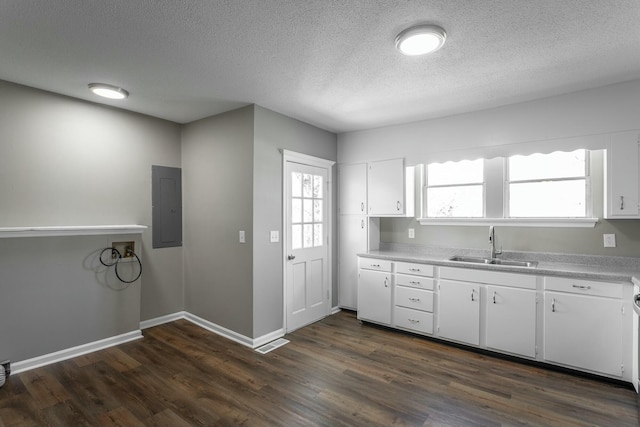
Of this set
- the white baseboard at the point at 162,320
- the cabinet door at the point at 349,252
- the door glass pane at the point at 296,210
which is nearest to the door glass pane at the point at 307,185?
the door glass pane at the point at 296,210

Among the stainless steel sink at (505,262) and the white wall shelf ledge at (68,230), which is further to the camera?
the stainless steel sink at (505,262)

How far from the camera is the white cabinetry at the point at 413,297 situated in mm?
3584

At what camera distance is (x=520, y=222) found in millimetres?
3445

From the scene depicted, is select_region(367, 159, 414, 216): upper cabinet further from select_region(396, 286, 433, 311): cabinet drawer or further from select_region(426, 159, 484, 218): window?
select_region(396, 286, 433, 311): cabinet drawer

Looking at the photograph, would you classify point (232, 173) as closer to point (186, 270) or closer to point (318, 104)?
point (318, 104)

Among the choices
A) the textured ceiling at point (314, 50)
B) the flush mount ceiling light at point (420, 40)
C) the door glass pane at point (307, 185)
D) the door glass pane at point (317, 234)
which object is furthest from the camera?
the door glass pane at point (317, 234)

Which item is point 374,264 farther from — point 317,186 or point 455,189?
point 455,189

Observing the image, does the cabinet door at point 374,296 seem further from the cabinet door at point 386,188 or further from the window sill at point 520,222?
Answer: the window sill at point 520,222

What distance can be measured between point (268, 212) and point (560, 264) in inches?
120

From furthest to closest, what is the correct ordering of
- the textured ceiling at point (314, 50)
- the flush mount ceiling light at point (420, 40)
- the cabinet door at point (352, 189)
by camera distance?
the cabinet door at point (352, 189) → the flush mount ceiling light at point (420, 40) → the textured ceiling at point (314, 50)

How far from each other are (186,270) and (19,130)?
2.22 m

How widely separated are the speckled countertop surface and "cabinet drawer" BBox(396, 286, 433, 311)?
35 cm

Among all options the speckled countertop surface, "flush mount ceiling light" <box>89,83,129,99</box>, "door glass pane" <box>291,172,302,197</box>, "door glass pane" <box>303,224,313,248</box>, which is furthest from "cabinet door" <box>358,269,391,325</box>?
"flush mount ceiling light" <box>89,83,129,99</box>

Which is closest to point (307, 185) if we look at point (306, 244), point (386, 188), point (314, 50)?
point (306, 244)
